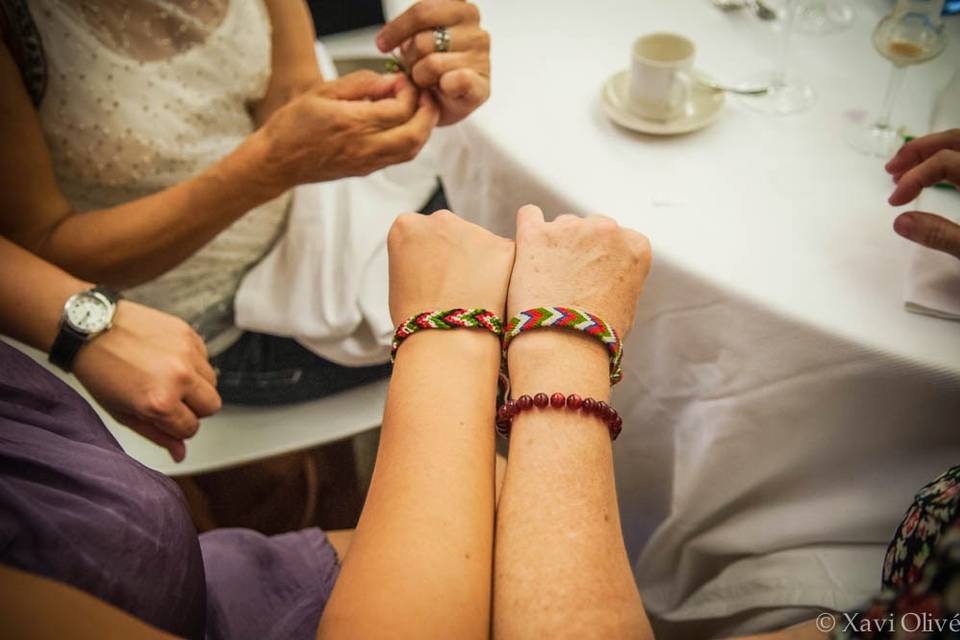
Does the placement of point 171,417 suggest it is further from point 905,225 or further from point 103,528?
point 905,225

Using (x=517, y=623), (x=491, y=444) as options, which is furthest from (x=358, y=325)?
(x=517, y=623)

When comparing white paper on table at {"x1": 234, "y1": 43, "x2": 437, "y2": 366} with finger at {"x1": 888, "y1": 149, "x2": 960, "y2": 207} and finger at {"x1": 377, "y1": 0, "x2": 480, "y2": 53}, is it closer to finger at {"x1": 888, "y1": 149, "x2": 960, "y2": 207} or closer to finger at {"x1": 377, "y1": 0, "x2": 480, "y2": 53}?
finger at {"x1": 377, "y1": 0, "x2": 480, "y2": 53}

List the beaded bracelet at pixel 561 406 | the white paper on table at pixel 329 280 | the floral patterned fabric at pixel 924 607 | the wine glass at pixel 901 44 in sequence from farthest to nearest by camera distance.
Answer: the white paper on table at pixel 329 280, the wine glass at pixel 901 44, the beaded bracelet at pixel 561 406, the floral patterned fabric at pixel 924 607

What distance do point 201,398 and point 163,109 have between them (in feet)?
1.47

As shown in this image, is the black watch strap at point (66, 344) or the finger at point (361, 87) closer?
the black watch strap at point (66, 344)

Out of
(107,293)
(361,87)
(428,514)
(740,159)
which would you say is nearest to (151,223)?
(107,293)

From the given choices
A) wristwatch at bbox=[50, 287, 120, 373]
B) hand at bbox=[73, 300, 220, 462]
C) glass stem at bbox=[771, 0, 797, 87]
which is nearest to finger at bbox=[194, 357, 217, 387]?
hand at bbox=[73, 300, 220, 462]

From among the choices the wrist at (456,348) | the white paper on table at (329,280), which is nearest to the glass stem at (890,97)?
the wrist at (456,348)

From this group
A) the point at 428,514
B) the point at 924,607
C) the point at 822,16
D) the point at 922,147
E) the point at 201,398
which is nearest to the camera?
the point at 924,607

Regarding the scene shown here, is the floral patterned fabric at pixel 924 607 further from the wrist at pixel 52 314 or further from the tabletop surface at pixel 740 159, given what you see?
the wrist at pixel 52 314

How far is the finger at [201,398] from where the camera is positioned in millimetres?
892

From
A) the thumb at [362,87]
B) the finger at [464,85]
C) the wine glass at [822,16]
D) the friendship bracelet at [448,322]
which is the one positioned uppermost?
the wine glass at [822,16]

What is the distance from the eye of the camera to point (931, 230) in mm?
720

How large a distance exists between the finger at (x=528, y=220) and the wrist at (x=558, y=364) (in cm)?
14
